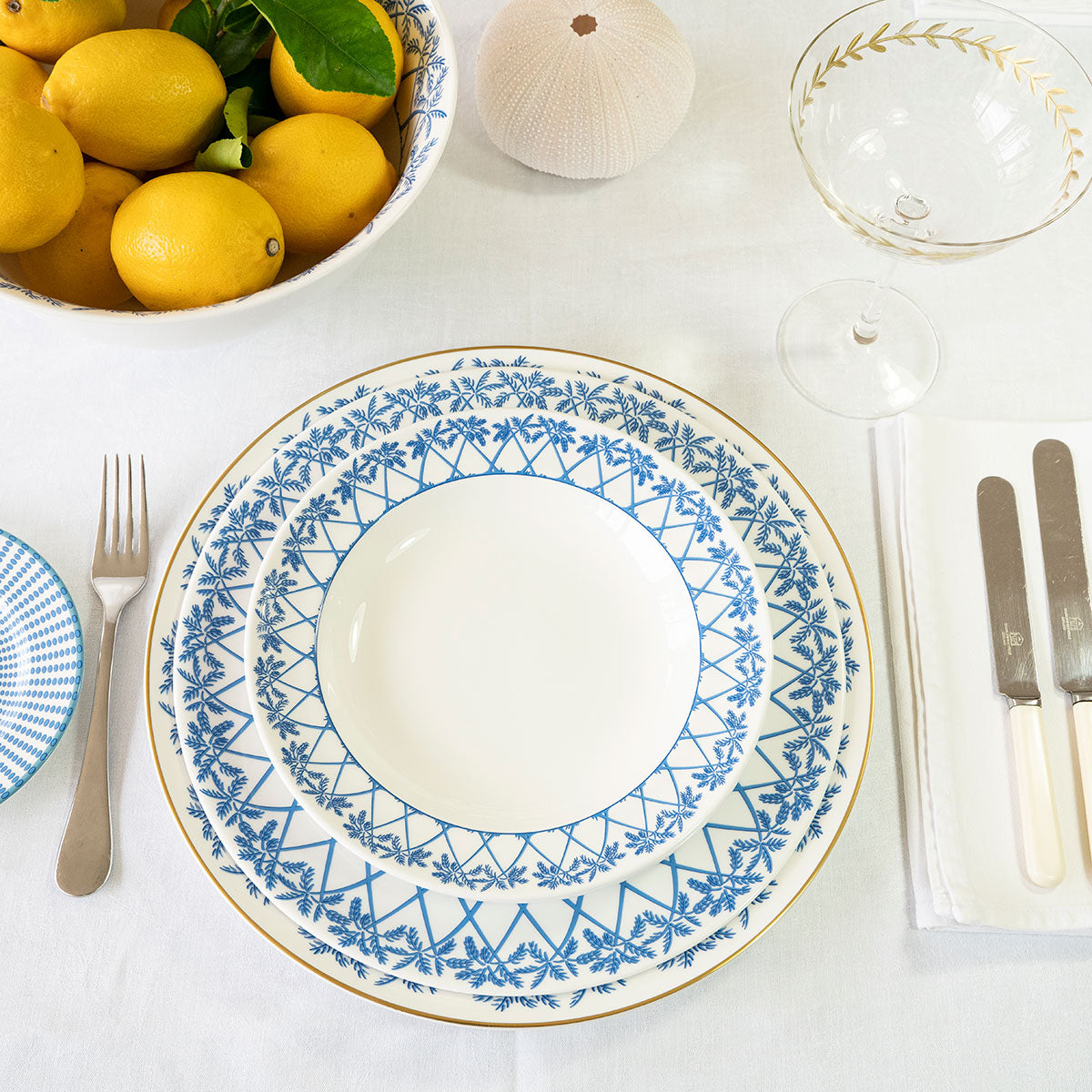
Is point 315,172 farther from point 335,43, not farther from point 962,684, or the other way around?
point 962,684

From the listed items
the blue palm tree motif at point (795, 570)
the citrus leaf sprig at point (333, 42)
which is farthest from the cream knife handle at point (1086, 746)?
the citrus leaf sprig at point (333, 42)

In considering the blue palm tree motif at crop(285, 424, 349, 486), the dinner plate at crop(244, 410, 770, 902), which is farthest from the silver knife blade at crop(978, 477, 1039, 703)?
the blue palm tree motif at crop(285, 424, 349, 486)

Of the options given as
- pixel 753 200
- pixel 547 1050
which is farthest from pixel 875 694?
pixel 753 200

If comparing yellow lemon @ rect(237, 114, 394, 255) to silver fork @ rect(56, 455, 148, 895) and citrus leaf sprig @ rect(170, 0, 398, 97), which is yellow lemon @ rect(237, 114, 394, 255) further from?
silver fork @ rect(56, 455, 148, 895)

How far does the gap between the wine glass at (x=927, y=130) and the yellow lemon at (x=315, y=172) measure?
34 cm

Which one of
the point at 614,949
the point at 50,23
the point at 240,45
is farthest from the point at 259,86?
the point at 614,949

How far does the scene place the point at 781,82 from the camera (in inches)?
33.5

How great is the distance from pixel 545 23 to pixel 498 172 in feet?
0.45

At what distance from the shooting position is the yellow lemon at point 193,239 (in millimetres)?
559

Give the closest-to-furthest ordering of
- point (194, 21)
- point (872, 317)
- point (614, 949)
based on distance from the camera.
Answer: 1. point (614, 949)
2. point (194, 21)
3. point (872, 317)

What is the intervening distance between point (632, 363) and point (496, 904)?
1.50ft

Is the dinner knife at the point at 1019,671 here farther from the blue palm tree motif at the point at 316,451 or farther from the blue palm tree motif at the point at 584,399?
the blue palm tree motif at the point at 316,451

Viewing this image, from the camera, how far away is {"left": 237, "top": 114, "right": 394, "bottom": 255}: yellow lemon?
2.00ft

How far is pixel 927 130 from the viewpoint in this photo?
72cm
